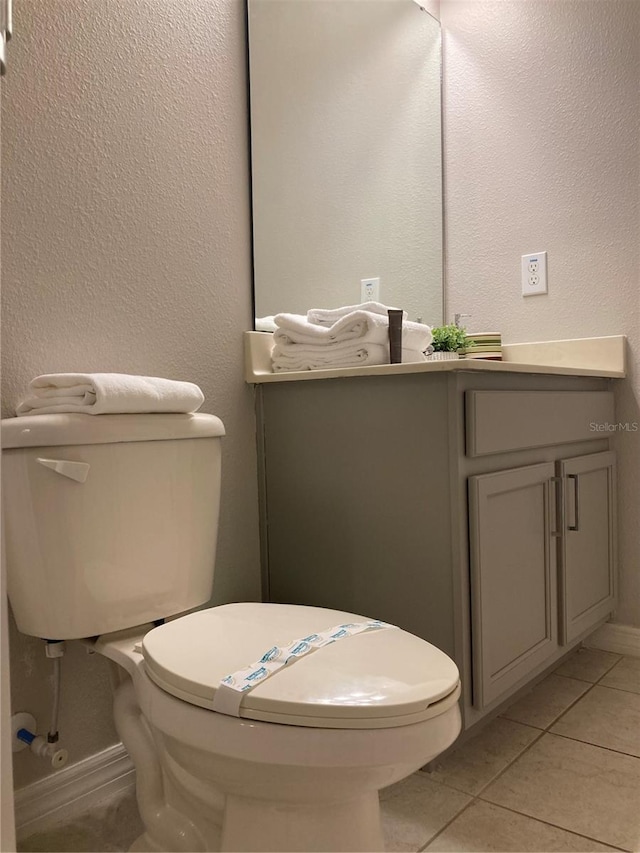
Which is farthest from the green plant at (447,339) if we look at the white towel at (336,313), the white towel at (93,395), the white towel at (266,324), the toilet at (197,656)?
the white towel at (93,395)

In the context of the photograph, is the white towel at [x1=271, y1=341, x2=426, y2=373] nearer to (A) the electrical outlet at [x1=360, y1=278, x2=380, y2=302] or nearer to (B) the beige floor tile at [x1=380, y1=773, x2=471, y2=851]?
(A) the electrical outlet at [x1=360, y1=278, x2=380, y2=302]

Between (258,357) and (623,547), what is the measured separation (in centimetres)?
117

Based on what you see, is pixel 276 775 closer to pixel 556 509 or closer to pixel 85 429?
pixel 85 429

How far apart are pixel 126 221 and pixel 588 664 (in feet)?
5.30

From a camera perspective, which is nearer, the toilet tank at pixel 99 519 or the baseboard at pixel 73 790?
the toilet tank at pixel 99 519

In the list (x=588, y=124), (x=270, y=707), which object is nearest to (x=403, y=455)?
(x=270, y=707)

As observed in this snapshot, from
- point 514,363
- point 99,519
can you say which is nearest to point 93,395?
point 99,519

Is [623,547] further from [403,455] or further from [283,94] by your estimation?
[283,94]

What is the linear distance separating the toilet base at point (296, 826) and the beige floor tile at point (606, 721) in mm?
744

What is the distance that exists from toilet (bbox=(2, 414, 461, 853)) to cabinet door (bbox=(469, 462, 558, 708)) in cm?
33

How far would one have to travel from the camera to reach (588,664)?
1.90 m

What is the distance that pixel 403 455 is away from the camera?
1.39 m

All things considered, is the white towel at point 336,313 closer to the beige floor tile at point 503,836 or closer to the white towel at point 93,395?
the white towel at point 93,395

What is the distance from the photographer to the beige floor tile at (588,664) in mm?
1828
